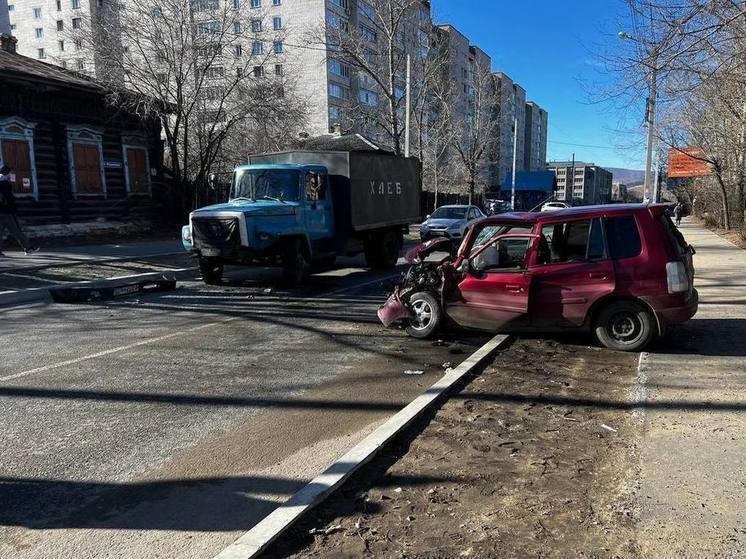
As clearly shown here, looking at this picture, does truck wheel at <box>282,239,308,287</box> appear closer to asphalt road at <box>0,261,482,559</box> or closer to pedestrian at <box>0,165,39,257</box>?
asphalt road at <box>0,261,482,559</box>

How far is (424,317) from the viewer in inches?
294

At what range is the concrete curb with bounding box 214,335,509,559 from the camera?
2746 mm

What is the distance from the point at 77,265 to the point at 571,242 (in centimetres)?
1154

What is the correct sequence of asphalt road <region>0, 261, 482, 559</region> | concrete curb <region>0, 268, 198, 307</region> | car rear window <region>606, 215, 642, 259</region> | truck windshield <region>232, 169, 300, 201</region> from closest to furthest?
1. asphalt road <region>0, 261, 482, 559</region>
2. car rear window <region>606, 215, 642, 259</region>
3. concrete curb <region>0, 268, 198, 307</region>
4. truck windshield <region>232, 169, 300, 201</region>

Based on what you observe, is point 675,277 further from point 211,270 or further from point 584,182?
point 584,182

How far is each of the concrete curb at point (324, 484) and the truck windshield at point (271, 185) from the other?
25.6 feet

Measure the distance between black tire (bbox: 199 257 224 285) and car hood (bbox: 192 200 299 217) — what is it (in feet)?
3.65

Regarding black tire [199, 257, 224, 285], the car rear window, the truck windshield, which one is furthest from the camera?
the truck windshield

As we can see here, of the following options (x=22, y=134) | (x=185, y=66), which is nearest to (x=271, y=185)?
(x=22, y=134)

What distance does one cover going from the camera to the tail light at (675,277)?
6270 mm

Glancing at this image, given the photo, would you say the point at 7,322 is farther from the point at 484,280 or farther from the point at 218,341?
the point at 484,280

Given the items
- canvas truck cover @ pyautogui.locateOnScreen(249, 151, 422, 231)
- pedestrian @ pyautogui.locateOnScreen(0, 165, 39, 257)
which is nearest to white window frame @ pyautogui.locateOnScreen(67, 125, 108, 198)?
pedestrian @ pyautogui.locateOnScreen(0, 165, 39, 257)

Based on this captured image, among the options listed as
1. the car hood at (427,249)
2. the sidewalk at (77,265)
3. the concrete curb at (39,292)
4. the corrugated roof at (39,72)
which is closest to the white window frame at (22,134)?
the corrugated roof at (39,72)

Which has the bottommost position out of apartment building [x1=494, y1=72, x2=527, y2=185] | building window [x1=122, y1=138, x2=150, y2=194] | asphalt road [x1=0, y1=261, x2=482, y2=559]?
asphalt road [x1=0, y1=261, x2=482, y2=559]
